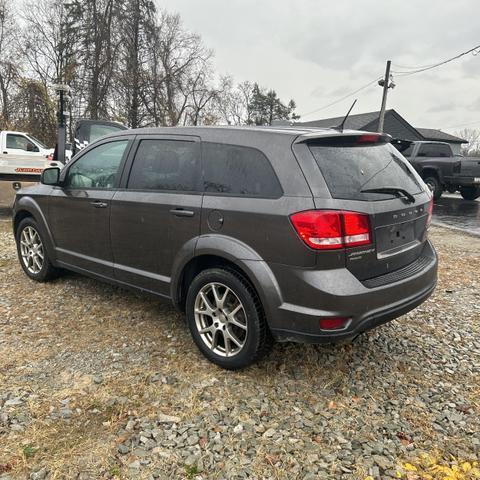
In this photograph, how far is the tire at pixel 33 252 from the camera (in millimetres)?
4562

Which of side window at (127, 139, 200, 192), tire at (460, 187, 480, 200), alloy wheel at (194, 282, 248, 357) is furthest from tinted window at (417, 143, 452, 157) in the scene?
alloy wheel at (194, 282, 248, 357)

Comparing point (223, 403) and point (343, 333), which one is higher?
point (343, 333)

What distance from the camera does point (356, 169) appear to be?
272cm

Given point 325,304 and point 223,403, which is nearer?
point 325,304

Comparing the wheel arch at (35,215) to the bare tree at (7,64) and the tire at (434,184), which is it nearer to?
the tire at (434,184)

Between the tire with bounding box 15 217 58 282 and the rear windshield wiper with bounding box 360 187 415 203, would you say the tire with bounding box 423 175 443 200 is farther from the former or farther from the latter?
the tire with bounding box 15 217 58 282

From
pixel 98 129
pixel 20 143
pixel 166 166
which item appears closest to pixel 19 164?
pixel 20 143

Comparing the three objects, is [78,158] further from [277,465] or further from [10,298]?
[277,465]

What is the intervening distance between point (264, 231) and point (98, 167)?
2060 millimetres

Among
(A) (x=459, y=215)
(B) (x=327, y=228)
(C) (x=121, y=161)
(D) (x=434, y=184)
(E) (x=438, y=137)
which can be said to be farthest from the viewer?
(E) (x=438, y=137)

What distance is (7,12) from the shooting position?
25312 millimetres

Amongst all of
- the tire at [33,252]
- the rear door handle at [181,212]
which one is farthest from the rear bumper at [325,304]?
the tire at [33,252]

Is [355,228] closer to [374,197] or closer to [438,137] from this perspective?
[374,197]

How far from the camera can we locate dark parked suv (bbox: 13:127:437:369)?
249cm
